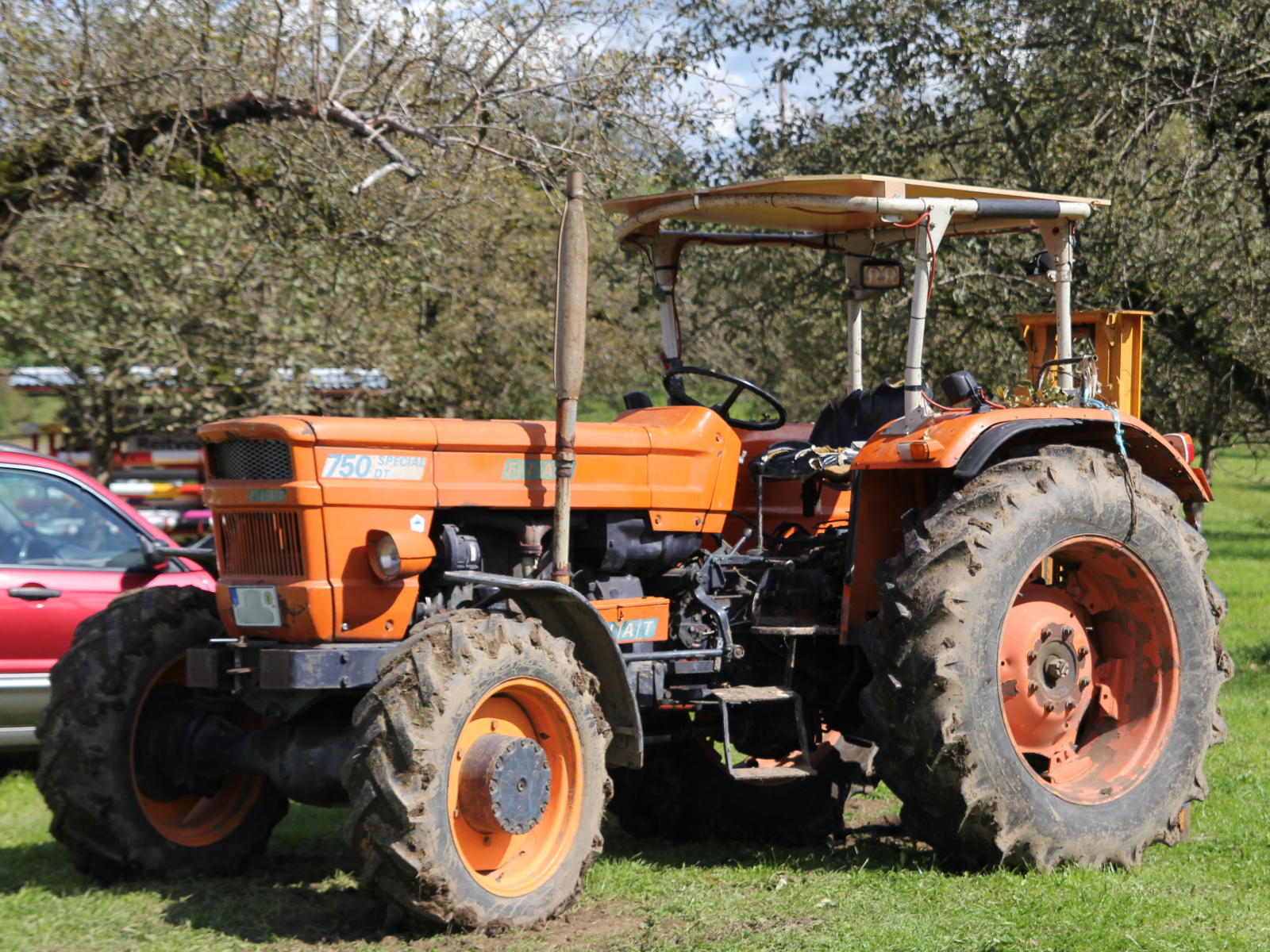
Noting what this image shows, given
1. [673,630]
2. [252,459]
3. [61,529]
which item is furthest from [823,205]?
[61,529]

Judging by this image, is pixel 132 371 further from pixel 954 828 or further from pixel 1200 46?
pixel 1200 46

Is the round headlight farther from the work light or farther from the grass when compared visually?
the work light

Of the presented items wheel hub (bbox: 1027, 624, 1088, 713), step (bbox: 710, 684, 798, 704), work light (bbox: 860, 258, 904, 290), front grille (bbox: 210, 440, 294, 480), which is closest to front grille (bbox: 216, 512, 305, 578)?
front grille (bbox: 210, 440, 294, 480)

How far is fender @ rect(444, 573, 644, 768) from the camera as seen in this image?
4480 mm

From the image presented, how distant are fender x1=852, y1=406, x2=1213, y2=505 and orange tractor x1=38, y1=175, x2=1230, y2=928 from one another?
0.06 ft

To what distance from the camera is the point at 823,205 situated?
4.95 meters

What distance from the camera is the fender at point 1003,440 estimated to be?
4.67 m

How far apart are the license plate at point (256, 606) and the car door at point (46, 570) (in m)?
2.35

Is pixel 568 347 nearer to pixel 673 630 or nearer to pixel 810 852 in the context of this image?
pixel 673 630

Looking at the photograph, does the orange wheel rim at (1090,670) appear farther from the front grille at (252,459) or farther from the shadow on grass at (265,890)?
the front grille at (252,459)

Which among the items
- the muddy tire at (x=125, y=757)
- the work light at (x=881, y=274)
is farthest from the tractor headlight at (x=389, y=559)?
the work light at (x=881, y=274)

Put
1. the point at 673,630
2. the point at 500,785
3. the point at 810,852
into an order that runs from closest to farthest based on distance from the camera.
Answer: the point at 500,785 → the point at 673,630 → the point at 810,852

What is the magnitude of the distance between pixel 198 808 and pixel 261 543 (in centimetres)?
128

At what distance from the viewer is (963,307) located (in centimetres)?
973
